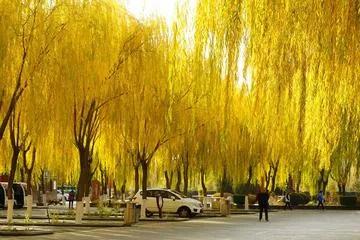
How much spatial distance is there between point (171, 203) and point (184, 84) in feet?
24.5

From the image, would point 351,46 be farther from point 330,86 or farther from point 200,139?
point 200,139

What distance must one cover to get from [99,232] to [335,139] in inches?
467

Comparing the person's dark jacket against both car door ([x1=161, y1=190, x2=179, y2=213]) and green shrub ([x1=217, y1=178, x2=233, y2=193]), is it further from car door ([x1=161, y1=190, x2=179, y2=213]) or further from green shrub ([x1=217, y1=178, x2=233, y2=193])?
green shrub ([x1=217, y1=178, x2=233, y2=193])

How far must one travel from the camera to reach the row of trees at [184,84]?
10.2 metres

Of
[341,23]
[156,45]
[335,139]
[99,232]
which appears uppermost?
[156,45]

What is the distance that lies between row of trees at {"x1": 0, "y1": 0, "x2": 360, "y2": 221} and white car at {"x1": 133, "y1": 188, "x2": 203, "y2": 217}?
2153 millimetres

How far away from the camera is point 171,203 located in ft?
115

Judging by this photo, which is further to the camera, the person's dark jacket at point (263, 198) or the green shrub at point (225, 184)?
the green shrub at point (225, 184)

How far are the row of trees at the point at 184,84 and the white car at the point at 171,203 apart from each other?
7.06 feet

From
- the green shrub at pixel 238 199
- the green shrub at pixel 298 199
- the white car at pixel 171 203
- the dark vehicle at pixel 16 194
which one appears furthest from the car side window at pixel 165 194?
the green shrub at pixel 298 199

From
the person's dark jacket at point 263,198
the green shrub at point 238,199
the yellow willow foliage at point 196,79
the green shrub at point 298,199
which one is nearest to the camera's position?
the yellow willow foliage at point 196,79

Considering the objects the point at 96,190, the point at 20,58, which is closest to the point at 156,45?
the point at 20,58

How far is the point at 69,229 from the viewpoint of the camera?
24609mm

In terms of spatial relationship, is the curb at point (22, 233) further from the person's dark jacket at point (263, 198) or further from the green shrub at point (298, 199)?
the green shrub at point (298, 199)
